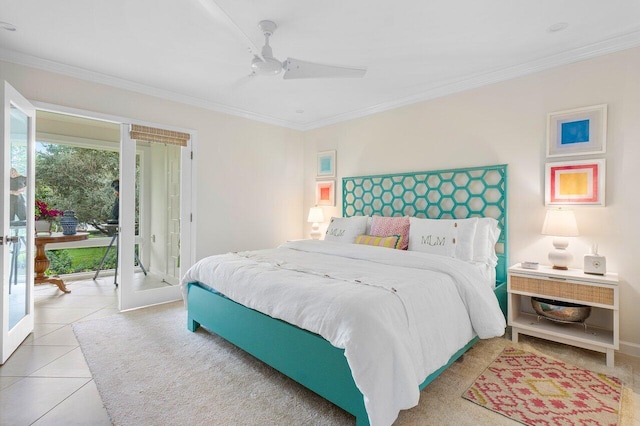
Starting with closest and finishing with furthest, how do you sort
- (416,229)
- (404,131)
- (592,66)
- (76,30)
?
(76,30) < (592,66) < (416,229) < (404,131)

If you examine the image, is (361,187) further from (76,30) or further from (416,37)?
(76,30)

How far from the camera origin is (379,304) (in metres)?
1.71

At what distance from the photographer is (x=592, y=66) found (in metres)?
2.73

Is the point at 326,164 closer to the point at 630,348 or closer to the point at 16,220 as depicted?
the point at 16,220

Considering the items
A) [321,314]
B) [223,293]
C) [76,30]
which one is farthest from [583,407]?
[76,30]

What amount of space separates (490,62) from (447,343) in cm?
265

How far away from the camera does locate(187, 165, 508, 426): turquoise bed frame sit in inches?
69.3

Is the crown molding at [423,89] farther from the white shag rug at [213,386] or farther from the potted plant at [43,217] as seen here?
the white shag rug at [213,386]

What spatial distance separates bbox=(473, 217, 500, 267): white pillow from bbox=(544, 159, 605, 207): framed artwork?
50cm

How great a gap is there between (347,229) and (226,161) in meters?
1.98

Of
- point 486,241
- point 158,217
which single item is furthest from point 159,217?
point 486,241

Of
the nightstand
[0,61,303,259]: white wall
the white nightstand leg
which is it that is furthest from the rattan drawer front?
[0,61,303,259]: white wall

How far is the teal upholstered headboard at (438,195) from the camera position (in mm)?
3209

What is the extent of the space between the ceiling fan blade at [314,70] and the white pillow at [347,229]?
6.29ft
